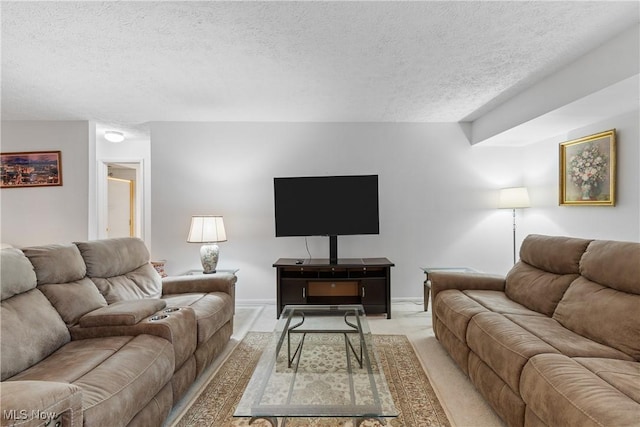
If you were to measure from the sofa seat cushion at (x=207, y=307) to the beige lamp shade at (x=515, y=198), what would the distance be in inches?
135

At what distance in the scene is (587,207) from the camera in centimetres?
322

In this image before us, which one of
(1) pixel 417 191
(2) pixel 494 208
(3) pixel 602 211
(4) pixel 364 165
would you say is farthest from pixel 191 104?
(3) pixel 602 211

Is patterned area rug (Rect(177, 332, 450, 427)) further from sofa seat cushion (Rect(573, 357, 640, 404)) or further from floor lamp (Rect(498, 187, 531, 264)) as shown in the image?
floor lamp (Rect(498, 187, 531, 264))

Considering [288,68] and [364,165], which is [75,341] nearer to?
[288,68]

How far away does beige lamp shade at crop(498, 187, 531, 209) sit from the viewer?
388 centimetres

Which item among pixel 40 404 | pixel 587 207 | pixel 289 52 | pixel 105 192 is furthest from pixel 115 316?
pixel 105 192

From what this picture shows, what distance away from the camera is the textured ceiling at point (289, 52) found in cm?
189

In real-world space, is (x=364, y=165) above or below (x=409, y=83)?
below

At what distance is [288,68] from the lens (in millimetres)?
2629

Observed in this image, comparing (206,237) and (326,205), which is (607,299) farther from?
(206,237)

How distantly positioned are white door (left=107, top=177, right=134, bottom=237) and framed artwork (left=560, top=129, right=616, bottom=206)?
6.99m

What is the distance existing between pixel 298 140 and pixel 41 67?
2580 mm

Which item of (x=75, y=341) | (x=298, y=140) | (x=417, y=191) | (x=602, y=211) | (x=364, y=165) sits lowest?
(x=75, y=341)

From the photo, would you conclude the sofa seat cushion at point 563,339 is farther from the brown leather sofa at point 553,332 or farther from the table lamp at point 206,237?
the table lamp at point 206,237
